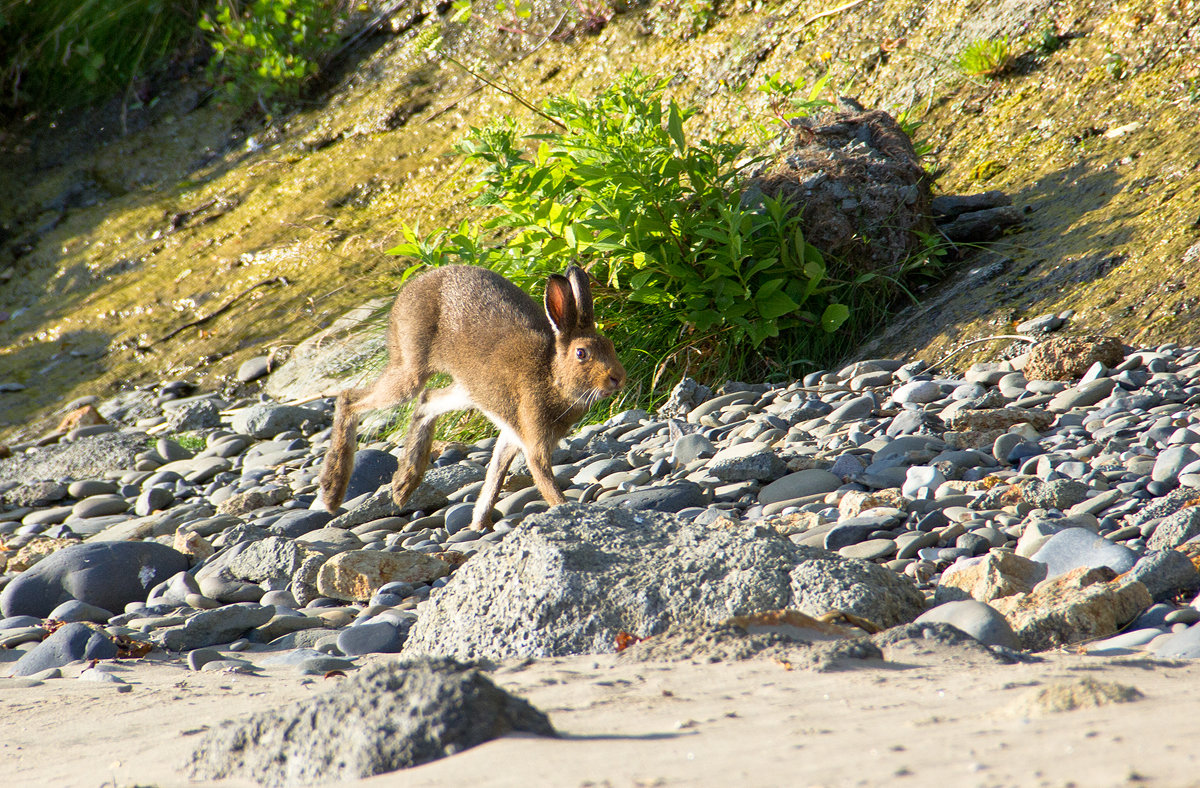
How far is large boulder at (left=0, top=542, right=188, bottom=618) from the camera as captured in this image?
4.45 meters

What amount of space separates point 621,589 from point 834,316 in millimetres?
3647

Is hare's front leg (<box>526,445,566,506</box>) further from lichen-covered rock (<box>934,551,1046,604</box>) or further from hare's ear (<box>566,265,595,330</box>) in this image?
lichen-covered rock (<box>934,551,1046,604</box>)

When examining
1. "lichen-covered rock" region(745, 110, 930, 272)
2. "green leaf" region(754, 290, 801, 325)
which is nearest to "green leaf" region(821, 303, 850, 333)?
"green leaf" region(754, 290, 801, 325)

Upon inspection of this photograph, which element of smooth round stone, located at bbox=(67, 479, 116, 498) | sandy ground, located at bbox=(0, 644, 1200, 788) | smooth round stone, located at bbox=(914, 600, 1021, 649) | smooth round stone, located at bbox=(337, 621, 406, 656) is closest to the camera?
sandy ground, located at bbox=(0, 644, 1200, 788)

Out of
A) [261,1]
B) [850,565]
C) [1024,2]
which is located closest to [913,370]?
[850,565]

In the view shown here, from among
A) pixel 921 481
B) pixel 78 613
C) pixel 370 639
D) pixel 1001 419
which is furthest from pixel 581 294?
pixel 78 613

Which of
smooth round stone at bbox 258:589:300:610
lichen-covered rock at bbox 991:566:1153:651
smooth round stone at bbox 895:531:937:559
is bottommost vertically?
lichen-covered rock at bbox 991:566:1153:651

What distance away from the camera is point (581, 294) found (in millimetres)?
5031

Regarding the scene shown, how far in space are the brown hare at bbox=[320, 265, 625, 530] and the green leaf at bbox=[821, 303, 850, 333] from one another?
5.23 feet

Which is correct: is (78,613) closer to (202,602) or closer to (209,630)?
(202,602)

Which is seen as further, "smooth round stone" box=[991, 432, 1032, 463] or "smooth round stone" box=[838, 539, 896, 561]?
"smooth round stone" box=[991, 432, 1032, 463]

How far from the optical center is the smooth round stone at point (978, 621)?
269cm

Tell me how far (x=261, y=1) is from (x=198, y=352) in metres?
4.66

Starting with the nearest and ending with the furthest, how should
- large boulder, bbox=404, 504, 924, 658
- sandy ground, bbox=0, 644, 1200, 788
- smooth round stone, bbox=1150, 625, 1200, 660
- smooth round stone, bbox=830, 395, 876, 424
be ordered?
sandy ground, bbox=0, 644, 1200, 788
smooth round stone, bbox=1150, 625, 1200, 660
large boulder, bbox=404, 504, 924, 658
smooth round stone, bbox=830, 395, 876, 424
